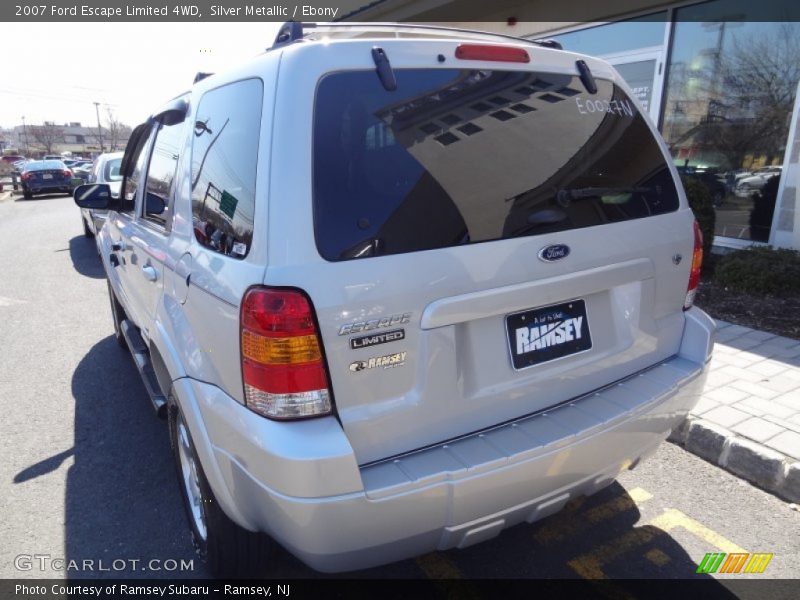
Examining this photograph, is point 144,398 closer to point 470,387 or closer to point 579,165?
point 470,387

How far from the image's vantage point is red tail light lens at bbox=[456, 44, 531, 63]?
2.08 metres

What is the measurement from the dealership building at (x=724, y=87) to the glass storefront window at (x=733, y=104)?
0.01 metres

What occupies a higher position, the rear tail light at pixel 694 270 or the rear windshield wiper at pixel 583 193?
the rear windshield wiper at pixel 583 193

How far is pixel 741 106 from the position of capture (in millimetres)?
7219

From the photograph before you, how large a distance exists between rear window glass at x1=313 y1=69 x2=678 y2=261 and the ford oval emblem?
2.7 inches

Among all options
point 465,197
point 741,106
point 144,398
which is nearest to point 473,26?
point 741,106

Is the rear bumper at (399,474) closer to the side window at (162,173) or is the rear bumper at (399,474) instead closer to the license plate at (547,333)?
the license plate at (547,333)

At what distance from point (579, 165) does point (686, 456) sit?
6.90 feet

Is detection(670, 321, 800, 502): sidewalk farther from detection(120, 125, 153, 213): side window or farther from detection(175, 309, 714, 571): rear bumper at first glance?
detection(120, 125, 153, 213): side window

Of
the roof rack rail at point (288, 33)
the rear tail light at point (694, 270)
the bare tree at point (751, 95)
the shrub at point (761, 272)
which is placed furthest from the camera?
the bare tree at point (751, 95)

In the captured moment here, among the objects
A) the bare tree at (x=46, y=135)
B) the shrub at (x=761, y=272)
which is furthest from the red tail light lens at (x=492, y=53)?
the bare tree at (x=46, y=135)

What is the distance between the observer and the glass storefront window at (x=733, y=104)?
22.3ft

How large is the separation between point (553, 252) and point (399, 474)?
963 mm

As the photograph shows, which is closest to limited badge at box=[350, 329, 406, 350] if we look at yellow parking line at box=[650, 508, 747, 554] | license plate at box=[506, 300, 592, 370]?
license plate at box=[506, 300, 592, 370]
